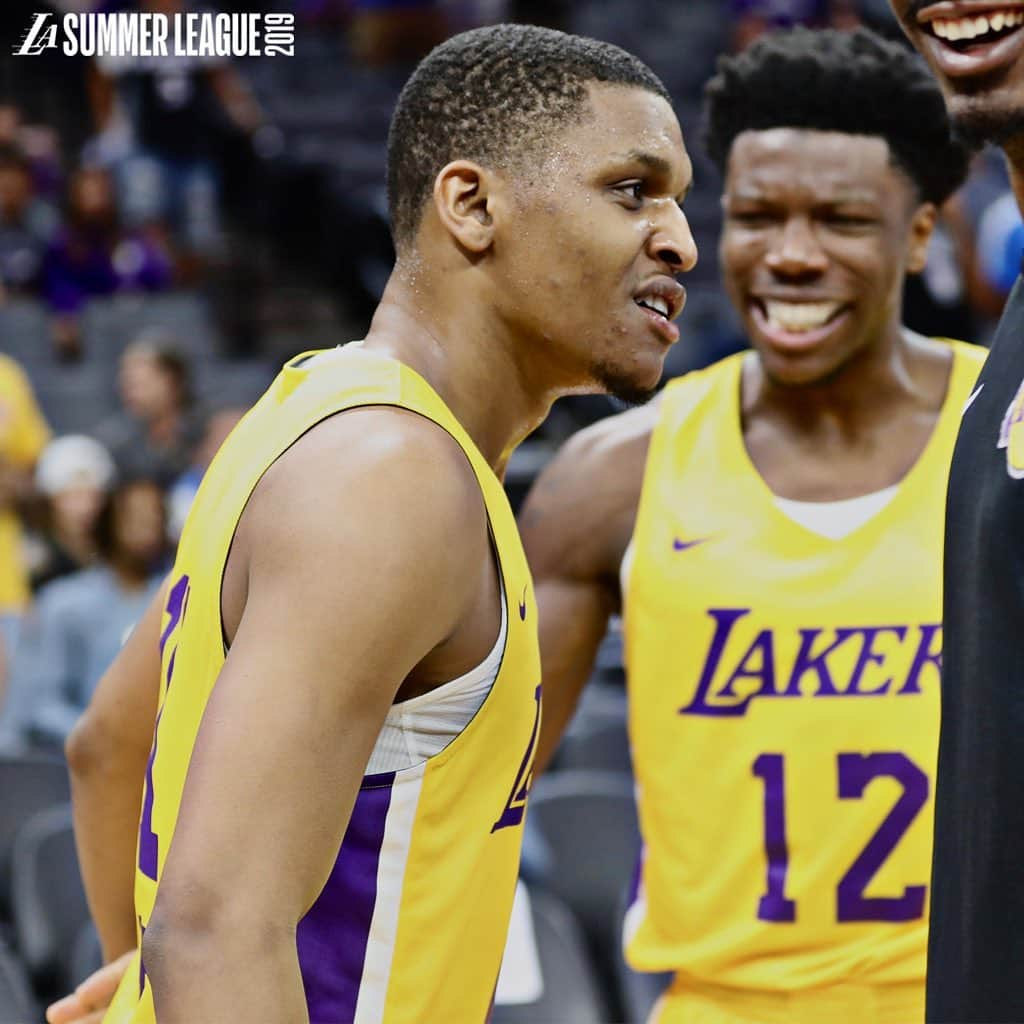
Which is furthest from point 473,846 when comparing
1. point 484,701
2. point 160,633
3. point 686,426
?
point 686,426

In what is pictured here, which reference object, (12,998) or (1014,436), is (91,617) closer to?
(12,998)

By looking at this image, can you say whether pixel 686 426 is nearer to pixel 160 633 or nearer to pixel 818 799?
pixel 818 799

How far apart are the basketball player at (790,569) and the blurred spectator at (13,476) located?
11.3 feet

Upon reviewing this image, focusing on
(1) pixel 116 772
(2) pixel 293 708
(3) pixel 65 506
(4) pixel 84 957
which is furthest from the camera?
(3) pixel 65 506

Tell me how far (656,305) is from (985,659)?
1.70 ft

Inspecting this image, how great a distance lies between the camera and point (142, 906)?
1.87 metres

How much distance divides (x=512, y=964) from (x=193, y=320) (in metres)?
6.03

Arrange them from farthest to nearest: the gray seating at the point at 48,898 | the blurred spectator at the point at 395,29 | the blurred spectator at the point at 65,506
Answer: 1. the blurred spectator at the point at 395,29
2. the blurred spectator at the point at 65,506
3. the gray seating at the point at 48,898

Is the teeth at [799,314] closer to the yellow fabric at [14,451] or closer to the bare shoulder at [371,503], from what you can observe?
the bare shoulder at [371,503]

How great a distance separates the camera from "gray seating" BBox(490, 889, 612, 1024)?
374 cm

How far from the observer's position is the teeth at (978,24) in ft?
6.48

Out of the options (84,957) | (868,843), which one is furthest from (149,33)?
(868,843)

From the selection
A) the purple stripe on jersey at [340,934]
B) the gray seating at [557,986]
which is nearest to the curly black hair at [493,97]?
the purple stripe on jersey at [340,934]

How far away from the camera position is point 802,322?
2.76 metres
